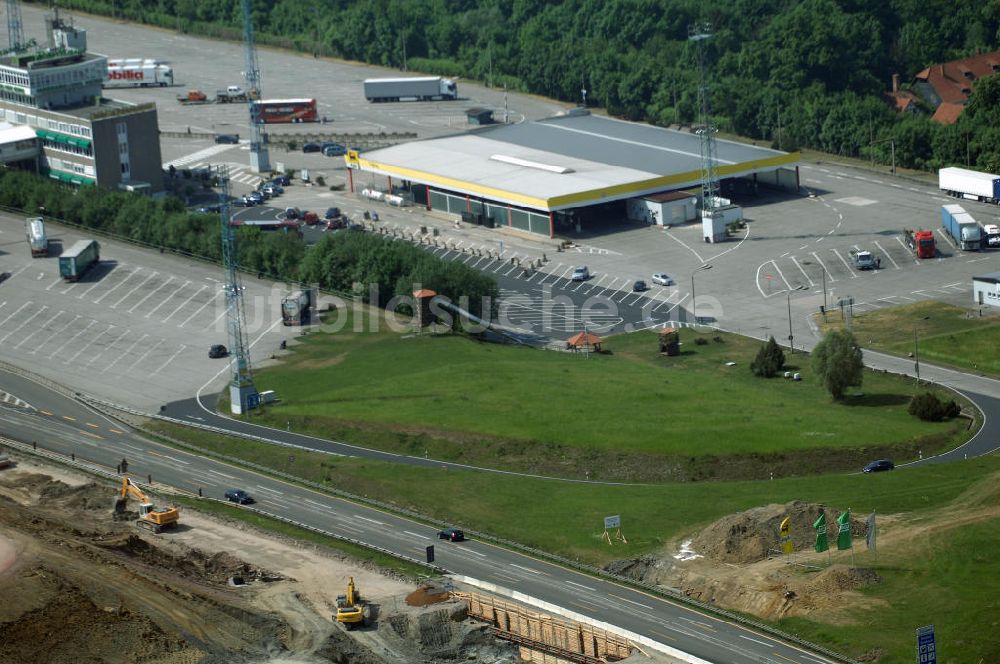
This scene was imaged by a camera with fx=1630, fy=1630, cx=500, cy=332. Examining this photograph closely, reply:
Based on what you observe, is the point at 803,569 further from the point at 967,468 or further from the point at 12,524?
the point at 12,524

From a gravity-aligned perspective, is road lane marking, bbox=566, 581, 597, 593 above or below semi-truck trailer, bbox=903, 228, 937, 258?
below

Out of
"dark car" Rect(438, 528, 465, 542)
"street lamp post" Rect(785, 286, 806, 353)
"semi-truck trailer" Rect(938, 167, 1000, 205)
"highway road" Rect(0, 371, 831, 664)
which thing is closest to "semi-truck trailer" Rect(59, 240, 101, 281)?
"highway road" Rect(0, 371, 831, 664)

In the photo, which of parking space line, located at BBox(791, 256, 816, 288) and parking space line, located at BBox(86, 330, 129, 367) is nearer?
parking space line, located at BBox(86, 330, 129, 367)

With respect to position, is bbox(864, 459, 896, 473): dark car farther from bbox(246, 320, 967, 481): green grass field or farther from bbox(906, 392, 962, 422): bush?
bbox(906, 392, 962, 422): bush

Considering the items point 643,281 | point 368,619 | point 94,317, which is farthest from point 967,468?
point 94,317

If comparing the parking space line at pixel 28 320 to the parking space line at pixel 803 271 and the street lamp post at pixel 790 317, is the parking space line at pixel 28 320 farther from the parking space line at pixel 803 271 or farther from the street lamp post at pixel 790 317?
the parking space line at pixel 803 271

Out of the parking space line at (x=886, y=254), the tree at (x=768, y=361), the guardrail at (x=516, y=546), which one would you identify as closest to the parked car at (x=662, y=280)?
the parking space line at (x=886, y=254)
